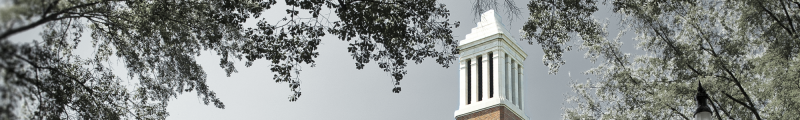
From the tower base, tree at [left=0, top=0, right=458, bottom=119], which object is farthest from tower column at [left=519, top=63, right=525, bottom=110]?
tree at [left=0, top=0, right=458, bottom=119]

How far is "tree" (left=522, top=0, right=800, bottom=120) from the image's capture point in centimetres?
1337

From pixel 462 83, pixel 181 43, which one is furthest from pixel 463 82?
pixel 181 43

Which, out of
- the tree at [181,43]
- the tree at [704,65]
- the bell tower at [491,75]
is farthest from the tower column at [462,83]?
the tree at [181,43]

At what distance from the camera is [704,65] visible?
15930 mm

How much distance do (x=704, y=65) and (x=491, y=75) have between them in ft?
43.4

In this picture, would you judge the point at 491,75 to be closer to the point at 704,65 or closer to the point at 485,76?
Answer: the point at 485,76

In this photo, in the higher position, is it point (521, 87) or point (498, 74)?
point (521, 87)

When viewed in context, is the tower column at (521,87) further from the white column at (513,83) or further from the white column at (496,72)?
the white column at (496,72)

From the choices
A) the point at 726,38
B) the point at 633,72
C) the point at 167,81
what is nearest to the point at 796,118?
the point at 726,38

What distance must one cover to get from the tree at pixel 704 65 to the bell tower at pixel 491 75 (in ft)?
30.9

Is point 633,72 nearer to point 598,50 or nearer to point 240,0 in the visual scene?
point 598,50

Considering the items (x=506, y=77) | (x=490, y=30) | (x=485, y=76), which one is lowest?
(x=485, y=76)

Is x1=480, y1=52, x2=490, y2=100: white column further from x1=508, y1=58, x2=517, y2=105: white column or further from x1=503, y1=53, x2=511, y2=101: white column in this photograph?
x1=508, y1=58, x2=517, y2=105: white column

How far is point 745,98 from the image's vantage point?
1480cm
